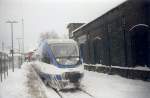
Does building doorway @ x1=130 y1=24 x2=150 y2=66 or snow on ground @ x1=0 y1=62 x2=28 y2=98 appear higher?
building doorway @ x1=130 y1=24 x2=150 y2=66

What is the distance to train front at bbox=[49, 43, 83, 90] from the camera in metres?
15.5

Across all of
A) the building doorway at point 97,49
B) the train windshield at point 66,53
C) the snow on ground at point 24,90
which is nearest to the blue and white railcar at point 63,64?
the train windshield at point 66,53

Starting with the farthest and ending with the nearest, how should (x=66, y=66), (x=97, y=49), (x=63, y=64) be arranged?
(x=97, y=49)
(x=63, y=64)
(x=66, y=66)

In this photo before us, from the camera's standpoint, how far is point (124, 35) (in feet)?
68.0

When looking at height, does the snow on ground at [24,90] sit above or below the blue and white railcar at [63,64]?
below

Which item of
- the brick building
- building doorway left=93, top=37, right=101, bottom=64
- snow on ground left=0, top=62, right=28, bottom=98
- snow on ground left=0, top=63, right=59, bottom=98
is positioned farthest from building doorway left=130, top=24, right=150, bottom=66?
building doorway left=93, top=37, right=101, bottom=64

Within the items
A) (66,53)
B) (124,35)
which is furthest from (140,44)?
(66,53)

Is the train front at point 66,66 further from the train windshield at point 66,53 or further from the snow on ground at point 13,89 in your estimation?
the snow on ground at point 13,89

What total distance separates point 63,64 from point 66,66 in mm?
240

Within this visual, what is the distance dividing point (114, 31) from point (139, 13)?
4959 mm

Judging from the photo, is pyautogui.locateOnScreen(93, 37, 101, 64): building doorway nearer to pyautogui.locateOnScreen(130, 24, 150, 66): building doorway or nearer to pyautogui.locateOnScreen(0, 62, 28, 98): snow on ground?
pyautogui.locateOnScreen(130, 24, 150, 66): building doorway

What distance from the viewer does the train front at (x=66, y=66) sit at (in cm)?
1555

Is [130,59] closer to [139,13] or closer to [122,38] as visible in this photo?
[122,38]

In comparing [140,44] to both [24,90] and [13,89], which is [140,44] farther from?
[13,89]
